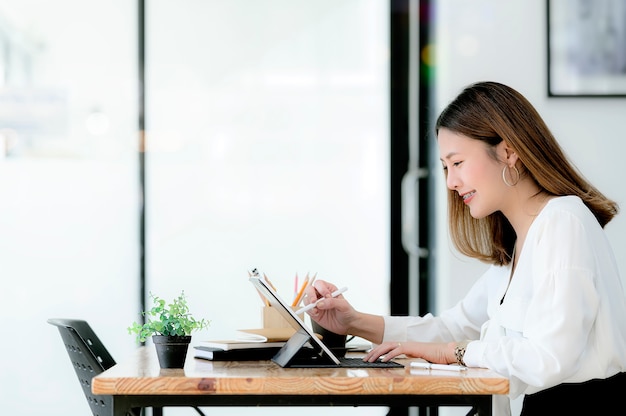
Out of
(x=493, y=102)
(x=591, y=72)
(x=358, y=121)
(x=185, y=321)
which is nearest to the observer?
(x=185, y=321)

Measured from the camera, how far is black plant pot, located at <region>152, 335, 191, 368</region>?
174 cm

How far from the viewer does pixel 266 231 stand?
3434 millimetres

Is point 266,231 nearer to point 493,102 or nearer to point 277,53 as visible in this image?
point 277,53

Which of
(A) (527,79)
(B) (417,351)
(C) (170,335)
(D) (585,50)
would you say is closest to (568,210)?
(B) (417,351)

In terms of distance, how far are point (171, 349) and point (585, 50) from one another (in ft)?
7.14

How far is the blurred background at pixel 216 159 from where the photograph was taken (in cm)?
337

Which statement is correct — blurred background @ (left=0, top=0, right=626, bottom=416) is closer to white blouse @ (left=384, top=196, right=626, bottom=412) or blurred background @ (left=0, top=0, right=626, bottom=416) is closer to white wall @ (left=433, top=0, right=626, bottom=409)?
white wall @ (left=433, top=0, right=626, bottom=409)

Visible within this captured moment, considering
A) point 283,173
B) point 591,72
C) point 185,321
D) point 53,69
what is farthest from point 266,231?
point 185,321

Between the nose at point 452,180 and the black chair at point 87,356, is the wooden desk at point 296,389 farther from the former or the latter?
the nose at point 452,180

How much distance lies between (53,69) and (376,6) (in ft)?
4.15

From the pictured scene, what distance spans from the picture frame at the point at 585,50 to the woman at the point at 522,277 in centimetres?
115

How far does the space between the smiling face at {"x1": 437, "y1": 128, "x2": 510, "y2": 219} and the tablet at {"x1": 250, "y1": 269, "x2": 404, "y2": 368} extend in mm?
486

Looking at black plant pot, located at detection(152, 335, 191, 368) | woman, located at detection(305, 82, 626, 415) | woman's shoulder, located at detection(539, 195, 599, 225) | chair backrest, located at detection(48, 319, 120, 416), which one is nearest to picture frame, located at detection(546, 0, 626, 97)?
woman, located at detection(305, 82, 626, 415)

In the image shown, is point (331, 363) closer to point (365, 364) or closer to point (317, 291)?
point (365, 364)
